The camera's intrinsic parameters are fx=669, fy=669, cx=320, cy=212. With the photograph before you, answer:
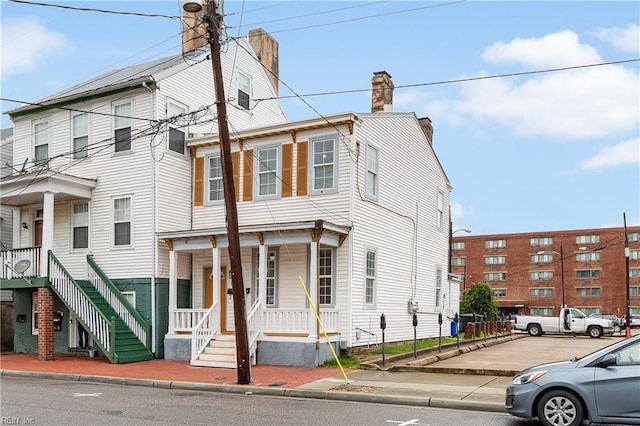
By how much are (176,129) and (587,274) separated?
240 ft

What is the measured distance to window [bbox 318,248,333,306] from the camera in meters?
20.0

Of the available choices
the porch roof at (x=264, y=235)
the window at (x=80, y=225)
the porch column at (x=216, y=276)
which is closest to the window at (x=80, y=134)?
the window at (x=80, y=225)

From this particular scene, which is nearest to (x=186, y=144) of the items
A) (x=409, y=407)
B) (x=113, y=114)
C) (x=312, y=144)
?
(x=113, y=114)

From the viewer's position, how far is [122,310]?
21625 millimetres

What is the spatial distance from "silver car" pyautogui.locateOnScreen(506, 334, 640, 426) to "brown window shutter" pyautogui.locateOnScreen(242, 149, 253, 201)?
516 inches

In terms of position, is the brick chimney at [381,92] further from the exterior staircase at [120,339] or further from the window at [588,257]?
the window at [588,257]

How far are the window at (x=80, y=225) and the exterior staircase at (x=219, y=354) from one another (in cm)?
672

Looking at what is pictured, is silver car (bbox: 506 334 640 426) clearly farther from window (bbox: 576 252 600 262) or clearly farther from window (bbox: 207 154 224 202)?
window (bbox: 576 252 600 262)

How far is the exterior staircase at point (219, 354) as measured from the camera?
1842 centimetres

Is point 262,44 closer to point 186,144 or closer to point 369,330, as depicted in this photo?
point 186,144

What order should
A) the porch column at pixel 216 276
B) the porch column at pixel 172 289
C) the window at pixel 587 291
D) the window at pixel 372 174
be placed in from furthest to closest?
the window at pixel 587 291 → the window at pixel 372 174 → the porch column at pixel 172 289 → the porch column at pixel 216 276

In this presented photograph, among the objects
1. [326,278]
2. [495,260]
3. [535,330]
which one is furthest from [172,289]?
[495,260]

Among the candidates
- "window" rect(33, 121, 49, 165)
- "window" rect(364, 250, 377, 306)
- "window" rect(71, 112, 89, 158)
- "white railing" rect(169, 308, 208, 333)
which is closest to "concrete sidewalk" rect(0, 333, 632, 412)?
"white railing" rect(169, 308, 208, 333)

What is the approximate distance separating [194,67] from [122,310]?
356 inches
